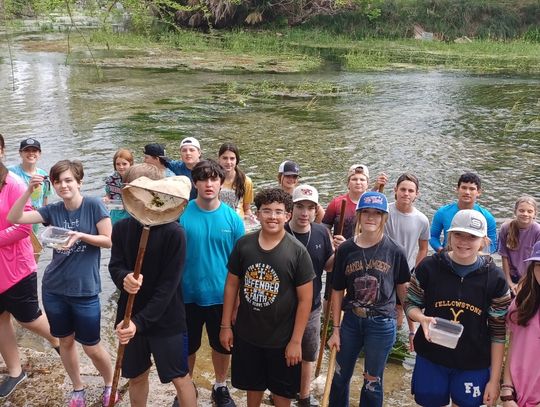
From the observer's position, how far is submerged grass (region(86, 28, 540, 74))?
28.8 m

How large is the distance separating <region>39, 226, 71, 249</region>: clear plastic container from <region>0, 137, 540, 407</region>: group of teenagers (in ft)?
0.23

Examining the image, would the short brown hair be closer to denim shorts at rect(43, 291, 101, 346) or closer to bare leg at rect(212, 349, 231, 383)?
denim shorts at rect(43, 291, 101, 346)

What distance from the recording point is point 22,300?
4277 millimetres

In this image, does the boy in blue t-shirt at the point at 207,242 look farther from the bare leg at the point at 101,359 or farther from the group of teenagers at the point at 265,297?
the bare leg at the point at 101,359

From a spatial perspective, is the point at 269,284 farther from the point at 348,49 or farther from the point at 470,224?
the point at 348,49

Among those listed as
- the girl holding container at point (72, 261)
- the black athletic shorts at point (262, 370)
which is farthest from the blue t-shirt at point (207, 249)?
the girl holding container at point (72, 261)

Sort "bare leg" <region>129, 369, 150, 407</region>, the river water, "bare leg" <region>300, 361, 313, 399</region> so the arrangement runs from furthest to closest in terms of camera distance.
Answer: the river water < "bare leg" <region>300, 361, 313, 399</region> < "bare leg" <region>129, 369, 150, 407</region>

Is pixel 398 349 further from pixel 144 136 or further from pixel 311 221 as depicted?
pixel 144 136

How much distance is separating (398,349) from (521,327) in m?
2.40

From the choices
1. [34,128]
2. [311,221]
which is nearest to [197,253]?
[311,221]

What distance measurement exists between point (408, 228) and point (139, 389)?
2.77 meters

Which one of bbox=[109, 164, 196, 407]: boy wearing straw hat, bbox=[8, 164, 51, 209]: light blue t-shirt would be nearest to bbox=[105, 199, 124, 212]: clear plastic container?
bbox=[8, 164, 51, 209]: light blue t-shirt

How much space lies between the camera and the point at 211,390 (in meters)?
4.61

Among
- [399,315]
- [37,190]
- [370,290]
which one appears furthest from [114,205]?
[370,290]
